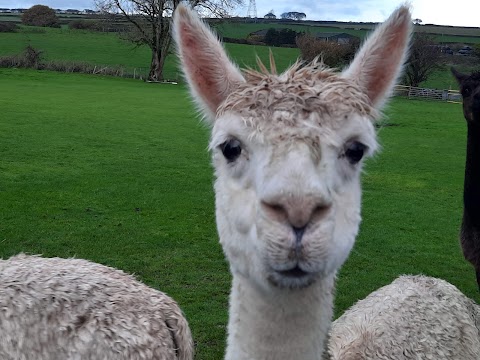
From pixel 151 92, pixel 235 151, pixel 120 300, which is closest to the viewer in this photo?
pixel 235 151

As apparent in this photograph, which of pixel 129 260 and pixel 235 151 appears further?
pixel 129 260

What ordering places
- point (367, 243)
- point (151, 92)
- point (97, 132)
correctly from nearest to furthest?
point (367, 243), point (97, 132), point (151, 92)

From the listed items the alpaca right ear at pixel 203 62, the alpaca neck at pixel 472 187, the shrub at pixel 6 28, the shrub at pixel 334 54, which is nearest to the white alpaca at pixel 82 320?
the alpaca right ear at pixel 203 62

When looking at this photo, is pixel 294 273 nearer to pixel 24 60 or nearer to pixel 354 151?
pixel 354 151

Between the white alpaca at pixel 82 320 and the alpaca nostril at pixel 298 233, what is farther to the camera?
the white alpaca at pixel 82 320

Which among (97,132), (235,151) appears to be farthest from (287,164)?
(97,132)

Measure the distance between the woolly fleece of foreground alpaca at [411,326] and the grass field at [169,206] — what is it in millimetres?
1263

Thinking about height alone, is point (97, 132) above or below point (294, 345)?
below

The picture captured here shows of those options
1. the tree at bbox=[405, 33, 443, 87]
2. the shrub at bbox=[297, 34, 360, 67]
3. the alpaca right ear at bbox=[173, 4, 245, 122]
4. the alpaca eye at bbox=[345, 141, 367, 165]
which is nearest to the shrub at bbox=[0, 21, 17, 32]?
the tree at bbox=[405, 33, 443, 87]

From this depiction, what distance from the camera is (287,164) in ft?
7.78

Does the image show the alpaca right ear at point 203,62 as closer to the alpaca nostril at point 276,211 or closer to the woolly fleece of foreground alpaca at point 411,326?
the alpaca nostril at point 276,211

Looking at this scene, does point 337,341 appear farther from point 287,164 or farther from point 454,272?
point 454,272

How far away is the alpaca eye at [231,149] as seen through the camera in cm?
267

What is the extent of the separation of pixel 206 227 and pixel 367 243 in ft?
9.07
